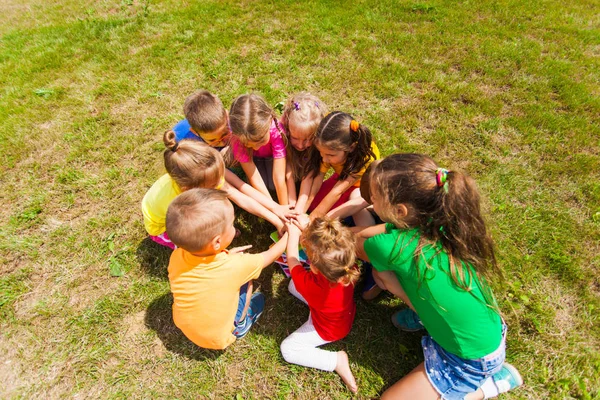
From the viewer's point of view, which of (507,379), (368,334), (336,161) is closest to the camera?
(507,379)

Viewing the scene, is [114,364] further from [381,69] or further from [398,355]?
[381,69]

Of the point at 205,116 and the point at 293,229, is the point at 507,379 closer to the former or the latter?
the point at 293,229

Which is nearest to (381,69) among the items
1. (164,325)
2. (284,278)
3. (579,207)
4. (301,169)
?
(301,169)

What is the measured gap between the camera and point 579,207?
337 cm

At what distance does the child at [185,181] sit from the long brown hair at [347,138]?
2.80 ft

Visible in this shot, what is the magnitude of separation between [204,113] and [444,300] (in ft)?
8.10

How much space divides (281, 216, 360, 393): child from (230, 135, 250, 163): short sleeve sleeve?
35.3 inches

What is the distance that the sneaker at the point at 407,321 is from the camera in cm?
271

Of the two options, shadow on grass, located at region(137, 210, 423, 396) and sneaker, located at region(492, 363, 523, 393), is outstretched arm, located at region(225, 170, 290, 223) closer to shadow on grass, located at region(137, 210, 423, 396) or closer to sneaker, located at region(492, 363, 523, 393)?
shadow on grass, located at region(137, 210, 423, 396)

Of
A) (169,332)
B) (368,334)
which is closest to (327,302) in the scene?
(368,334)

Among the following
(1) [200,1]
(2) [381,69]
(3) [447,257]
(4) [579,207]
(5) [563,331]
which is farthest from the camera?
(1) [200,1]

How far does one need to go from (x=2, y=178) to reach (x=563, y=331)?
608 centimetres

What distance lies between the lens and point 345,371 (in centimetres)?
255

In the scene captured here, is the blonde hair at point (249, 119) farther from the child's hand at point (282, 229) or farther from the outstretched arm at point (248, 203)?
the child's hand at point (282, 229)
